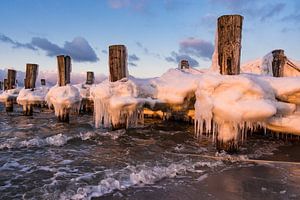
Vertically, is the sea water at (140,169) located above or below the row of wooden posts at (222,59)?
below

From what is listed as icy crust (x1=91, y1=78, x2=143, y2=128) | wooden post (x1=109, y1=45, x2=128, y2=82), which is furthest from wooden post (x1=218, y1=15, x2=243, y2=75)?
wooden post (x1=109, y1=45, x2=128, y2=82)

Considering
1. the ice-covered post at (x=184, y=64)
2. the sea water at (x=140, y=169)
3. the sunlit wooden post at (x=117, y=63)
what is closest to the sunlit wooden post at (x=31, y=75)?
the sea water at (x=140, y=169)

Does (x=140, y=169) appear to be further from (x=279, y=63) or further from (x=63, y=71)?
(x=63, y=71)

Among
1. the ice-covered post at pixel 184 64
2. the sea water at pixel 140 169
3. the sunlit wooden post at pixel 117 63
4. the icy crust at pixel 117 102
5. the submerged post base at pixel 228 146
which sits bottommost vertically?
the sea water at pixel 140 169

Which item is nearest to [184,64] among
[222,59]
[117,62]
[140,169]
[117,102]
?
[117,62]

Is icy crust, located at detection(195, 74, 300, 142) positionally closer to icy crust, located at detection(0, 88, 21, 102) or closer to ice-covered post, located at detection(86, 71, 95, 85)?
ice-covered post, located at detection(86, 71, 95, 85)

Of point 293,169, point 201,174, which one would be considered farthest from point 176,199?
point 293,169

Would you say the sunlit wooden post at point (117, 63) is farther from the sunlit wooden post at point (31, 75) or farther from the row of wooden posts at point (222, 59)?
the sunlit wooden post at point (31, 75)

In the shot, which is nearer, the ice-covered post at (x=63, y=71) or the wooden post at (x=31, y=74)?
the ice-covered post at (x=63, y=71)

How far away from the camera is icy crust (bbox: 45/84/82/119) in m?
10.8

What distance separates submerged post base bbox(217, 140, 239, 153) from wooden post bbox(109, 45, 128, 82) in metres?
3.79

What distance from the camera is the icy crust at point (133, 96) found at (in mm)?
8039

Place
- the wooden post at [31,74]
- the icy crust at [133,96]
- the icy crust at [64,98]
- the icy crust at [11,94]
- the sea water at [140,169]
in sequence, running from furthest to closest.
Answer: the icy crust at [11,94] → the wooden post at [31,74] → the icy crust at [64,98] → the icy crust at [133,96] → the sea water at [140,169]

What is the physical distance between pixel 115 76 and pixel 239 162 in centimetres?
444
